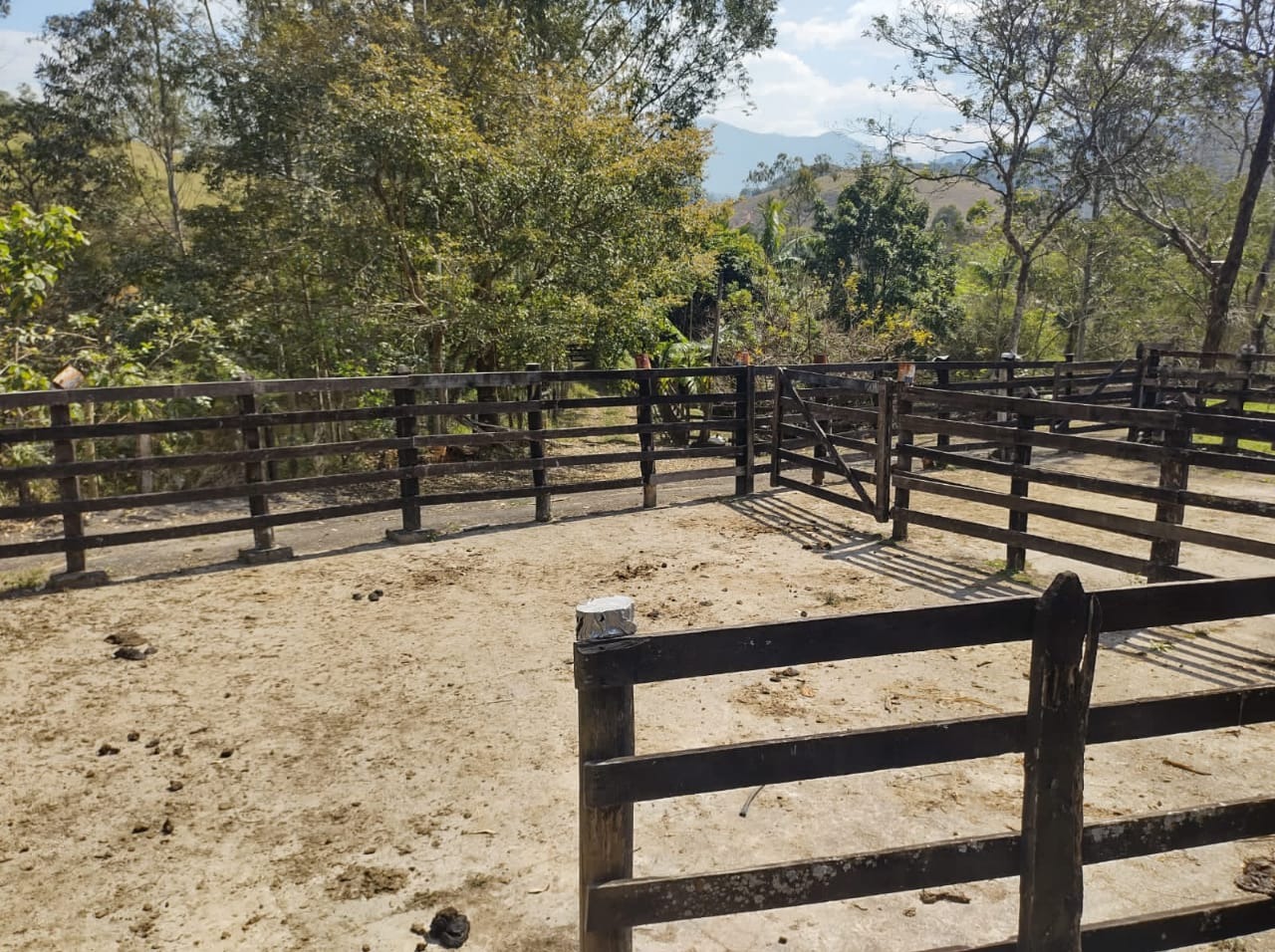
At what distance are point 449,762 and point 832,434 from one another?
6.47 m

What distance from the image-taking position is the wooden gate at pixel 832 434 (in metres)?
7.81

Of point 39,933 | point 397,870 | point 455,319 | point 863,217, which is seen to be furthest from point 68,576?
point 863,217

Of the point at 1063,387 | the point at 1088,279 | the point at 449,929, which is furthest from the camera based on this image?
the point at 1088,279

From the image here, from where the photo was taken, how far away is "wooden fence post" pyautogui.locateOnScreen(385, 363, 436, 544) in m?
7.46

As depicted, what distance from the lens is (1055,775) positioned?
1.90m

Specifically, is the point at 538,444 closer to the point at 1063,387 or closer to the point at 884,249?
the point at 1063,387

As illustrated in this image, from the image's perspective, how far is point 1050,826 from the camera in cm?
192

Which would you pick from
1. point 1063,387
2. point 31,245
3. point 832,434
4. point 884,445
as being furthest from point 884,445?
point 31,245

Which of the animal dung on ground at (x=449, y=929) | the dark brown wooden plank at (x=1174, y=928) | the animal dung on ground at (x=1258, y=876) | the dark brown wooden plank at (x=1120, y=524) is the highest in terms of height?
the dark brown wooden plank at (x=1120, y=524)

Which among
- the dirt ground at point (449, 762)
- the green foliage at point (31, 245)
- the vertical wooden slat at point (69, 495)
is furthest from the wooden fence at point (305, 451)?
the green foliage at point (31, 245)

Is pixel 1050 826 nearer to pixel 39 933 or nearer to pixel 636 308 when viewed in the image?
pixel 39 933

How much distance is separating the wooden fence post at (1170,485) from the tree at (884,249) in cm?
2043

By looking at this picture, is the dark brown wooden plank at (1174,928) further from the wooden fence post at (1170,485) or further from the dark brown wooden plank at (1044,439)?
the wooden fence post at (1170,485)

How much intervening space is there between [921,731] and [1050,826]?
0.36 m
